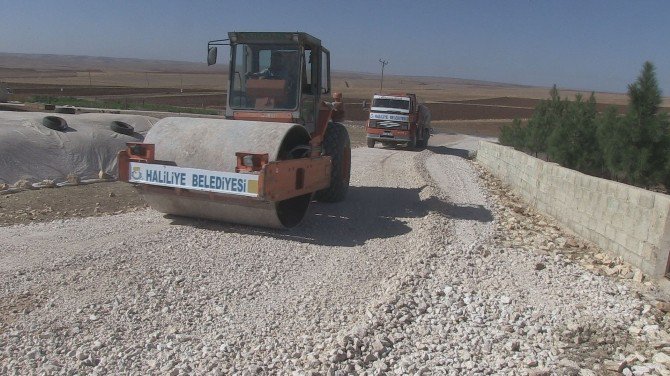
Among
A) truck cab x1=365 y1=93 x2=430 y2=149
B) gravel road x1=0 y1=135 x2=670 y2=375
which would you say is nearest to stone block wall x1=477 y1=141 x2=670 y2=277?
gravel road x1=0 y1=135 x2=670 y2=375

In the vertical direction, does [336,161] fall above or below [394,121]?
below

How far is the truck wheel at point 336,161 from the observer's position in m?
9.73

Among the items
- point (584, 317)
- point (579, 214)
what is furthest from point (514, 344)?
point (579, 214)

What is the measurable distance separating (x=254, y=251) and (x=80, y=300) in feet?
7.20

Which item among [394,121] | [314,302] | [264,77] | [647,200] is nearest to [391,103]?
[394,121]

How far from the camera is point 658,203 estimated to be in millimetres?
6441

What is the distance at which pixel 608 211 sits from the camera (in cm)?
771

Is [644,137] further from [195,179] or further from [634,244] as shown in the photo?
[195,179]

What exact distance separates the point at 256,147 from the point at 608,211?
4.51 meters

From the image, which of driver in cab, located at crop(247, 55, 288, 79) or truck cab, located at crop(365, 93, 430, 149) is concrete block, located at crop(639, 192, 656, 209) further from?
truck cab, located at crop(365, 93, 430, 149)

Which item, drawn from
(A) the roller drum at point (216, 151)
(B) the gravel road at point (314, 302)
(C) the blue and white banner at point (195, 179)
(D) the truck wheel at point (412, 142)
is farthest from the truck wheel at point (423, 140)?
(C) the blue and white banner at point (195, 179)

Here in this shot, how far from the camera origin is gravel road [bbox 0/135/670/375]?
432 centimetres

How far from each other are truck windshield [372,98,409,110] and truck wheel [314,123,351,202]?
1616 centimetres

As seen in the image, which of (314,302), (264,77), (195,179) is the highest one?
(264,77)
